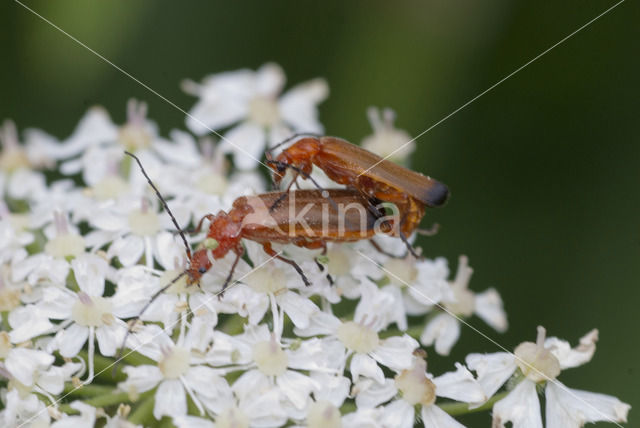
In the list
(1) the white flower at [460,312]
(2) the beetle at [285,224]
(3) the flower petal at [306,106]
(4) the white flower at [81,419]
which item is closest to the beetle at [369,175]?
(2) the beetle at [285,224]

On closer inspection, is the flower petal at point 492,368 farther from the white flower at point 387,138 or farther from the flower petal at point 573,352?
the white flower at point 387,138

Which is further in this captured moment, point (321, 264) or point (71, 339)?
point (321, 264)

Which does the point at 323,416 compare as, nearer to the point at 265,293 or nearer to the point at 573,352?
the point at 265,293

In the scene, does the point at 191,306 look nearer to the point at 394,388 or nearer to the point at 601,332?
the point at 394,388

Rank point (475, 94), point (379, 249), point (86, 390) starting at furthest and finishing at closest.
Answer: point (475, 94) → point (379, 249) → point (86, 390)

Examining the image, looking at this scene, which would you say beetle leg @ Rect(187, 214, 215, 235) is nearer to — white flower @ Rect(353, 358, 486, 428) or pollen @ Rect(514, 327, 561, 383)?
white flower @ Rect(353, 358, 486, 428)

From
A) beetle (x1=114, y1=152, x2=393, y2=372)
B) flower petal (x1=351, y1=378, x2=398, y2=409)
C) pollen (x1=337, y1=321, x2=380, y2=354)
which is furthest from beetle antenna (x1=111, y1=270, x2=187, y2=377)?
flower petal (x1=351, y1=378, x2=398, y2=409)

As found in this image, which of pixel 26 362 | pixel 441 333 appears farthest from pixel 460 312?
pixel 26 362
